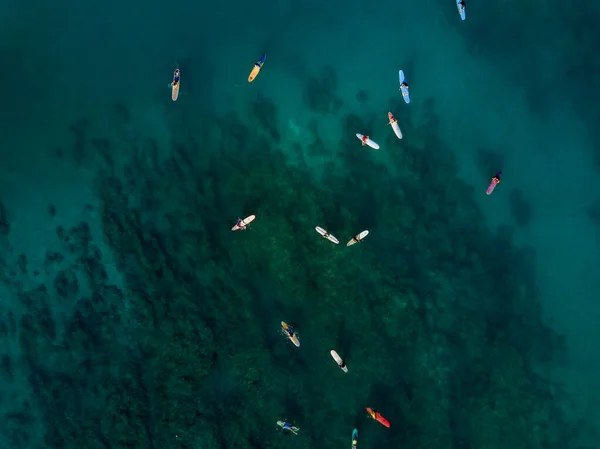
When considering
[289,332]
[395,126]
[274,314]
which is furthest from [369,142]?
[289,332]

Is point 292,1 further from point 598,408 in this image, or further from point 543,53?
point 598,408

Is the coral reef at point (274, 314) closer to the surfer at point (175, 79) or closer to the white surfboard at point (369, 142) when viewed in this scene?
the white surfboard at point (369, 142)

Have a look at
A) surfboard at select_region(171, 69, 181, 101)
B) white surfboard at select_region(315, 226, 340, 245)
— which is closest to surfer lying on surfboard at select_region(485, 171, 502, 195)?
white surfboard at select_region(315, 226, 340, 245)

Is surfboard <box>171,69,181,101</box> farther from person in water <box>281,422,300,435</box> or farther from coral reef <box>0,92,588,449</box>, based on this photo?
person in water <box>281,422,300,435</box>

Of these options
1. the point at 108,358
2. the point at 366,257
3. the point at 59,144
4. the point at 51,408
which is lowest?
the point at 51,408

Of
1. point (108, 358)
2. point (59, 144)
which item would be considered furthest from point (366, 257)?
point (59, 144)

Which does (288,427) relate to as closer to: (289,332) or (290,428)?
(290,428)

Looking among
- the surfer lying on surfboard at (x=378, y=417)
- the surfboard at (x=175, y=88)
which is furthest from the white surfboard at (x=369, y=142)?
the surfer lying on surfboard at (x=378, y=417)
